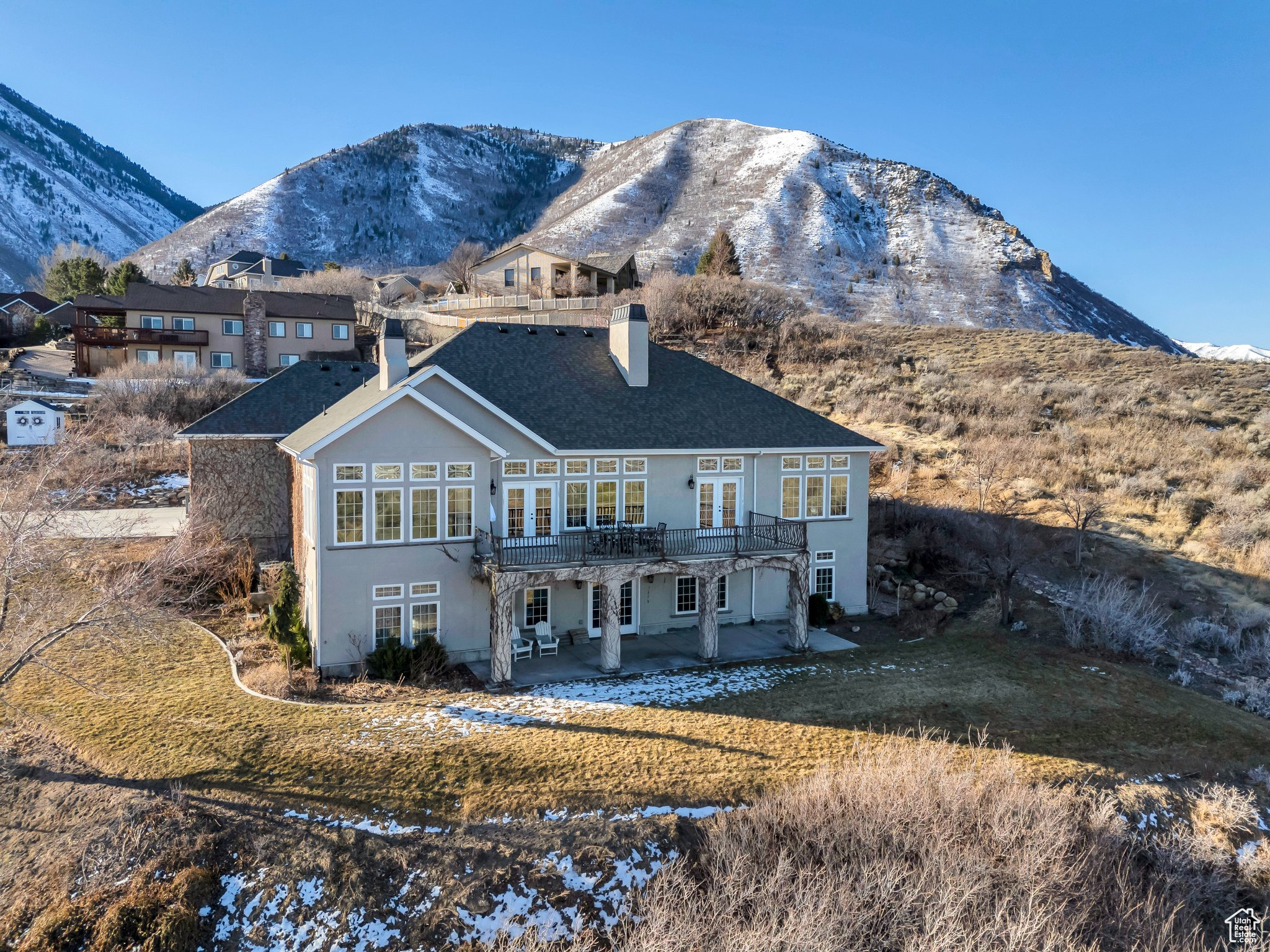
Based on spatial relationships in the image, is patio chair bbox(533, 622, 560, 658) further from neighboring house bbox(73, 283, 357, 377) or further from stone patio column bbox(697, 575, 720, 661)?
neighboring house bbox(73, 283, 357, 377)

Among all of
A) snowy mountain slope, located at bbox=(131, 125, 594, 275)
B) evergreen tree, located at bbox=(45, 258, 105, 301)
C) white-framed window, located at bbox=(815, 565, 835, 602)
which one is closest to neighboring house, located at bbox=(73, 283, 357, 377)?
evergreen tree, located at bbox=(45, 258, 105, 301)

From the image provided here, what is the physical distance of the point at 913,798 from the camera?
11.8 meters

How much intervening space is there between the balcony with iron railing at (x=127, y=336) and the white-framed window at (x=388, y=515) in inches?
1649

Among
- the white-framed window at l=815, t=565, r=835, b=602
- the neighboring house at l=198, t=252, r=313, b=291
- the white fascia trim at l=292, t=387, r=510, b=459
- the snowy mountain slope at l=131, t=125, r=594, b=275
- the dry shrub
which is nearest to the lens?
the dry shrub

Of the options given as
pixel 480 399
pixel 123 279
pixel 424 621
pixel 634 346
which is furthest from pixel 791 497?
pixel 123 279

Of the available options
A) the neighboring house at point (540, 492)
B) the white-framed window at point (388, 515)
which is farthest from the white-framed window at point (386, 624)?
the white-framed window at point (388, 515)

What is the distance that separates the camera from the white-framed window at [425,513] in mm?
18125

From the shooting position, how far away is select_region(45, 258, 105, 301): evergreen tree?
70688mm

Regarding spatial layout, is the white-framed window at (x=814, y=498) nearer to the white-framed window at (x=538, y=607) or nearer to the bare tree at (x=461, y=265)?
the white-framed window at (x=538, y=607)

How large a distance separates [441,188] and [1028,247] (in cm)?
11493

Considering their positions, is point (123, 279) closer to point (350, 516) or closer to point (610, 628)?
point (350, 516)

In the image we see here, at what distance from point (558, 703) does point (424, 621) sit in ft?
14.0

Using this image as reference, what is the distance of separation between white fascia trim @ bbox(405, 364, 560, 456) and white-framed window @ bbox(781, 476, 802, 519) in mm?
7386

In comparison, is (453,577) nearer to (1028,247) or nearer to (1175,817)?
(1175,817)
